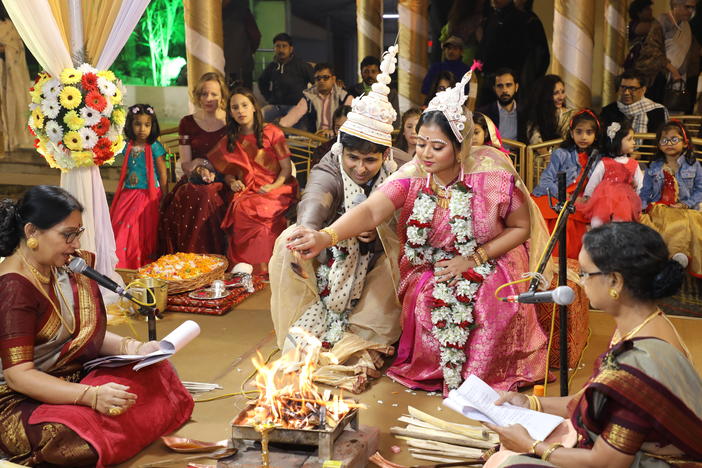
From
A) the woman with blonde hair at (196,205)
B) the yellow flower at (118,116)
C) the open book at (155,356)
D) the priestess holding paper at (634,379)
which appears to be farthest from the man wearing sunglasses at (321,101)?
the priestess holding paper at (634,379)

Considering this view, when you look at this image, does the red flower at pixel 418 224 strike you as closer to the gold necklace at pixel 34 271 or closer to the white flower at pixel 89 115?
the gold necklace at pixel 34 271

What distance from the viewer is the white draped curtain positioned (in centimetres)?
559

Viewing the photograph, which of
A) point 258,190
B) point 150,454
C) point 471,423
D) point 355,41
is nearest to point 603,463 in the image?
point 471,423

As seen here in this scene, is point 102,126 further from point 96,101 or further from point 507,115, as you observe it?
point 507,115

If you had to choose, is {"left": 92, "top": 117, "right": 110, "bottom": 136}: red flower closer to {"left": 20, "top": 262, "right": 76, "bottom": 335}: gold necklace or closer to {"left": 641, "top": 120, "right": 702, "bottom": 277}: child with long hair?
{"left": 20, "top": 262, "right": 76, "bottom": 335}: gold necklace

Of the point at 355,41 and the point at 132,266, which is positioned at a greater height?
the point at 355,41

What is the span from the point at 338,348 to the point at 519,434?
2.14 metres

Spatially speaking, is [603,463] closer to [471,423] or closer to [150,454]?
[471,423]

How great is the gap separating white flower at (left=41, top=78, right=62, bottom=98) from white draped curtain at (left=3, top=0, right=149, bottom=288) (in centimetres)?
6

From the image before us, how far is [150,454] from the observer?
4020mm

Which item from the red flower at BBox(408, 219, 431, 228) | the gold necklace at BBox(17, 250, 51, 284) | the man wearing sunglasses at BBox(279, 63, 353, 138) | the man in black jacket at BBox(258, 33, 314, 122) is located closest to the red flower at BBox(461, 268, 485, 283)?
the red flower at BBox(408, 219, 431, 228)

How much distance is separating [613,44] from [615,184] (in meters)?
5.50

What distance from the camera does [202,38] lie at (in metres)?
9.36

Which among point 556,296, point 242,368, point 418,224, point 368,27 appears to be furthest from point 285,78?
point 556,296
